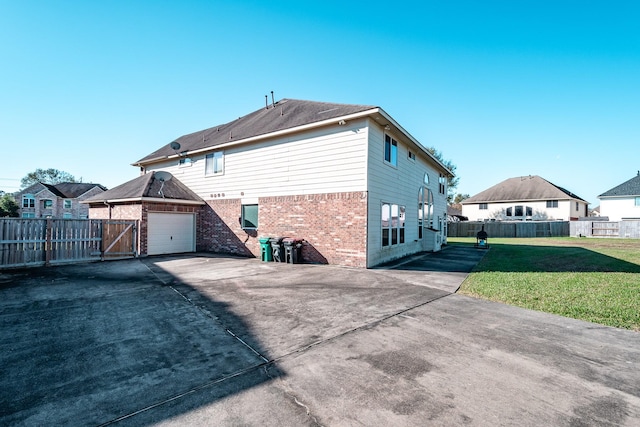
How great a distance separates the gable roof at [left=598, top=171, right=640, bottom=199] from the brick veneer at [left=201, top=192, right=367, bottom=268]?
39812 mm

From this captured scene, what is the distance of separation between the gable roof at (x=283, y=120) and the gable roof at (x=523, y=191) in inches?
1037

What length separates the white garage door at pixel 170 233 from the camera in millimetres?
13914

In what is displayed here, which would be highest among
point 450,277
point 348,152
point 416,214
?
point 348,152

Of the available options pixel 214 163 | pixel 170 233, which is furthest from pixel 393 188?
pixel 170 233

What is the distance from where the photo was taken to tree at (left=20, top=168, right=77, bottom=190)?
7281 centimetres

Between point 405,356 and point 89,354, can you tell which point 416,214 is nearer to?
point 405,356

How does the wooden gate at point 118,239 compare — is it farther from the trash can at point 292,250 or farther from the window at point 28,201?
the window at point 28,201

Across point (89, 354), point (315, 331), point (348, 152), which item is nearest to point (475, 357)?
point (315, 331)

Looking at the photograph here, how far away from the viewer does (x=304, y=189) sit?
11969mm

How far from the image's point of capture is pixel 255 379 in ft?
10.7

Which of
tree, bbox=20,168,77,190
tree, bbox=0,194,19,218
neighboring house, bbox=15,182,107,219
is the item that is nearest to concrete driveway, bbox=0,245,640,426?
neighboring house, bbox=15,182,107,219

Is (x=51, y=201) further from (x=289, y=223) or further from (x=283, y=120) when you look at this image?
(x=289, y=223)

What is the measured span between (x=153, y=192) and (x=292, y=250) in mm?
8099

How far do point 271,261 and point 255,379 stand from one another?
916cm
